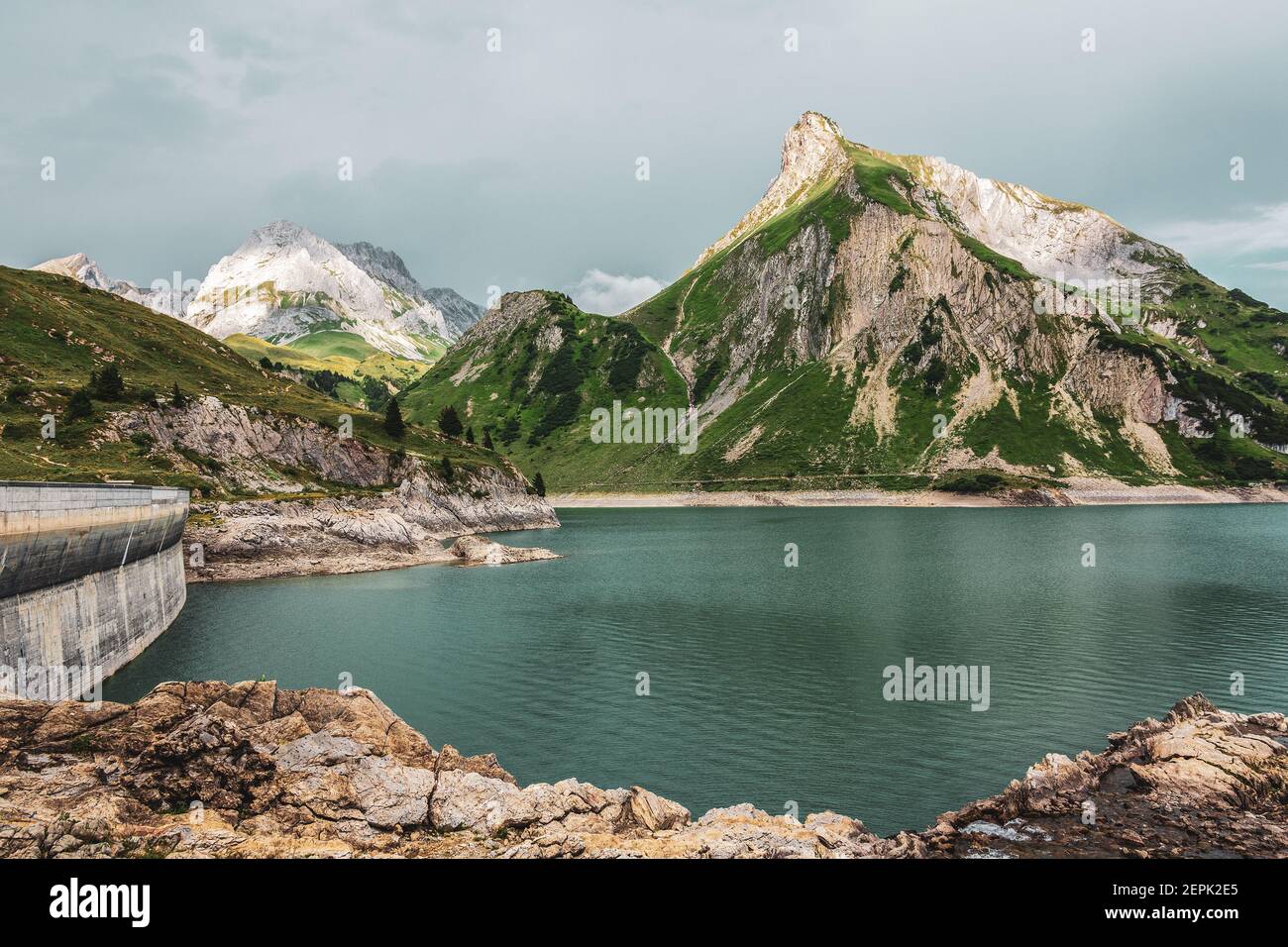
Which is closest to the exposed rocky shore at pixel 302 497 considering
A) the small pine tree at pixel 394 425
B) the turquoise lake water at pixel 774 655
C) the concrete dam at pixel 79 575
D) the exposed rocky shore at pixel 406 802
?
the turquoise lake water at pixel 774 655

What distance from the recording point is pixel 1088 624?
55594mm

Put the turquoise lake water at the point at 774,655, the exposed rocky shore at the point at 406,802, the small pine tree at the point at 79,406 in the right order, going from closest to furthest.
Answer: the exposed rocky shore at the point at 406,802, the turquoise lake water at the point at 774,655, the small pine tree at the point at 79,406

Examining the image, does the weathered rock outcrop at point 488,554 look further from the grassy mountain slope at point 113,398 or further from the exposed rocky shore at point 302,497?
the grassy mountain slope at point 113,398

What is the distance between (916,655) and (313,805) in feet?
128

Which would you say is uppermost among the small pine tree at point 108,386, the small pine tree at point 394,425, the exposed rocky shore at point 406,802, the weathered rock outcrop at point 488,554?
the small pine tree at point 108,386

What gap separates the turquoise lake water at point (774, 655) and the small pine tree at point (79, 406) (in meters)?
42.3

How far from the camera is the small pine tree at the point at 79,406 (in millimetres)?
100812

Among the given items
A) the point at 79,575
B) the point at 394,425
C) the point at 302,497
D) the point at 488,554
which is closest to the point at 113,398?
the point at 302,497

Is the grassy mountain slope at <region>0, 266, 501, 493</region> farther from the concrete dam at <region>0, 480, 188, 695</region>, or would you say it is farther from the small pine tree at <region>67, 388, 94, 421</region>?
the concrete dam at <region>0, 480, 188, 695</region>

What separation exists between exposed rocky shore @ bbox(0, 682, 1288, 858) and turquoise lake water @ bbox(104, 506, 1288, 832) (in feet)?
12.6

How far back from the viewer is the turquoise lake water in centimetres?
3186

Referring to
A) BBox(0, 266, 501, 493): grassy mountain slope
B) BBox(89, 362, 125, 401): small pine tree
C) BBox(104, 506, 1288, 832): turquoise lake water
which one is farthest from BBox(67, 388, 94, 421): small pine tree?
BBox(104, 506, 1288, 832): turquoise lake water

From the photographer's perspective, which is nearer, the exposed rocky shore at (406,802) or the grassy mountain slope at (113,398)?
the exposed rocky shore at (406,802)

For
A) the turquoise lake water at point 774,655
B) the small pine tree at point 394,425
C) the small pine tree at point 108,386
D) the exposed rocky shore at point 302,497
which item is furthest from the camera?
the small pine tree at point 394,425
